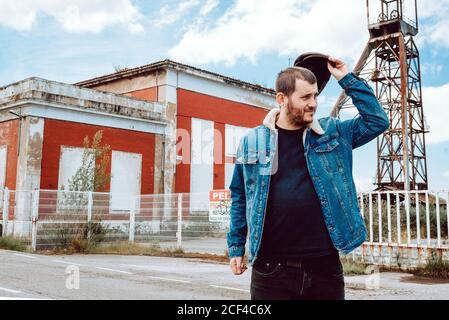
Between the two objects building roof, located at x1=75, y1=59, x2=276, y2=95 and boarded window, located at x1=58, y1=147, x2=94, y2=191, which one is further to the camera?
building roof, located at x1=75, y1=59, x2=276, y2=95

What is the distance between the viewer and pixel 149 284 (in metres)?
7.71

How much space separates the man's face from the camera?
263cm

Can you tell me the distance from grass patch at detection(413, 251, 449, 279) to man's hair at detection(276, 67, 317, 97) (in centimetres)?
797

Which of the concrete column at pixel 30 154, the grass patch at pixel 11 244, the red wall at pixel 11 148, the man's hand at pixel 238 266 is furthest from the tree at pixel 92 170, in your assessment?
the man's hand at pixel 238 266

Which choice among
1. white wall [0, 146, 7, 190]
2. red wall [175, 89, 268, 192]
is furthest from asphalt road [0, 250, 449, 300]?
red wall [175, 89, 268, 192]

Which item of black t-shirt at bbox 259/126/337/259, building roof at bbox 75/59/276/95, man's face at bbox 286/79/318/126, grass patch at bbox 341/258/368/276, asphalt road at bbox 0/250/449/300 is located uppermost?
building roof at bbox 75/59/276/95

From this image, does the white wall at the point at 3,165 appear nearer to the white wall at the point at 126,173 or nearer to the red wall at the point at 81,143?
the red wall at the point at 81,143

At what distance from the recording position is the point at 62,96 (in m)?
19.9

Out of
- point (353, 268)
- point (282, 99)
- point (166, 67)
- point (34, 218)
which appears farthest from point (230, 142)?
point (282, 99)

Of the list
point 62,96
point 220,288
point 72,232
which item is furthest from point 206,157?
point 220,288

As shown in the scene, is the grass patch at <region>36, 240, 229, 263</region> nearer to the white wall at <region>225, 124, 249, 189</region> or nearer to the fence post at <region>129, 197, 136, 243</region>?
the fence post at <region>129, 197, 136, 243</region>

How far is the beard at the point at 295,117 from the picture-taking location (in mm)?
2663

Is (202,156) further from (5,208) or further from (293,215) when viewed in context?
(293,215)

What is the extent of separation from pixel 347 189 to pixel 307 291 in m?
0.58
